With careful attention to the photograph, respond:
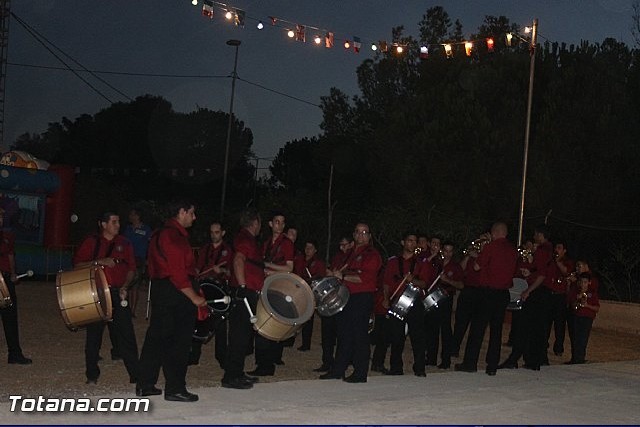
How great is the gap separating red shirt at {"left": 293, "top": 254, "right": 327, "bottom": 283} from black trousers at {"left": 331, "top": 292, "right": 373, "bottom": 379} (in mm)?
2173

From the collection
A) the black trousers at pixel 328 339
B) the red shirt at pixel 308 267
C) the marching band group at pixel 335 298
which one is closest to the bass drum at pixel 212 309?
the marching band group at pixel 335 298

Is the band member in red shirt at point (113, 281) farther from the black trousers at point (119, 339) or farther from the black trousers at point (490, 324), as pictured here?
the black trousers at point (490, 324)

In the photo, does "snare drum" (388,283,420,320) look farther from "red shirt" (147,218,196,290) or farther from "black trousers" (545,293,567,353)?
"black trousers" (545,293,567,353)

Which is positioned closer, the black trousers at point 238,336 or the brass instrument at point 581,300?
the black trousers at point 238,336

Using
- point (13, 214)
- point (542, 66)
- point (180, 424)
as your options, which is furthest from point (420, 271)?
point (542, 66)

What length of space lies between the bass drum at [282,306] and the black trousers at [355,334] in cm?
77

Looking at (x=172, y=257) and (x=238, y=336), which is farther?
(x=238, y=336)

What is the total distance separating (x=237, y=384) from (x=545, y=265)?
484cm

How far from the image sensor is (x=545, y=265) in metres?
12.0

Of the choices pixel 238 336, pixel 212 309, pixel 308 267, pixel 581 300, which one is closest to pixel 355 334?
pixel 238 336

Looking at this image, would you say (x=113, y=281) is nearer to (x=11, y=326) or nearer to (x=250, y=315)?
(x=250, y=315)

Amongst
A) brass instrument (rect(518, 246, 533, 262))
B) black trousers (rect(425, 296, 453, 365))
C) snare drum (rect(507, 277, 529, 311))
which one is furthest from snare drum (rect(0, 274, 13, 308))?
brass instrument (rect(518, 246, 533, 262))

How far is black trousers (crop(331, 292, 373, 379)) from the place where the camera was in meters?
9.90

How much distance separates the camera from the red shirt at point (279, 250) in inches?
393
